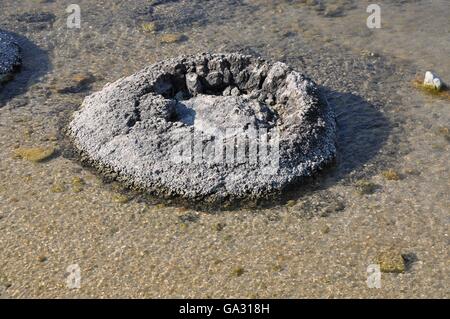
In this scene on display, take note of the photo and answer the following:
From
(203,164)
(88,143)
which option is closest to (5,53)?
(88,143)

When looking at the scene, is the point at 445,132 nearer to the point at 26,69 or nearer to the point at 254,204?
the point at 254,204

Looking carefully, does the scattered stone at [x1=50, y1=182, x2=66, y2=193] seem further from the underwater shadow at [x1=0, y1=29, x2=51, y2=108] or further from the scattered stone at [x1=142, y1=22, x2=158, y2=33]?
the scattered stone at [x1=142, y1=22, x2=158, y2=33]

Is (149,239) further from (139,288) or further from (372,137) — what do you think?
(372,137)

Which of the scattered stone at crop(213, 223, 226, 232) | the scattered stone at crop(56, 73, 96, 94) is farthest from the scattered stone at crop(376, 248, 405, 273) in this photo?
the scattered stone at crop(56, 73, 96, 94)

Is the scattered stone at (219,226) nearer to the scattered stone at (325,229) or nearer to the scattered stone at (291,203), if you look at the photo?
the scattered stone at (291,203)

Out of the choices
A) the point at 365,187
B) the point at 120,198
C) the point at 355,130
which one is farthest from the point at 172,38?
the point at 365,187

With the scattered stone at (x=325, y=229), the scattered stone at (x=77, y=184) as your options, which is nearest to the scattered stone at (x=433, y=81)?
the scattered stone at (x=325, y=229)
